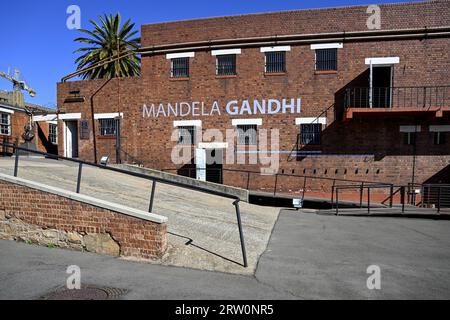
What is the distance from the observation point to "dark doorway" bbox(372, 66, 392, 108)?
14.5 m

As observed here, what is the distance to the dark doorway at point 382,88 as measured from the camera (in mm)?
14516

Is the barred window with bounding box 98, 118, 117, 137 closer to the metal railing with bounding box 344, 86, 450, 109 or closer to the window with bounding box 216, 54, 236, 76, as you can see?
the window with bounding box 216, 54, 236, 76

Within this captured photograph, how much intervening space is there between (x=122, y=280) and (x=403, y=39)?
627 inches

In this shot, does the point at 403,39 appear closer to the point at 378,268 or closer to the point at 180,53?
the point at 180,53

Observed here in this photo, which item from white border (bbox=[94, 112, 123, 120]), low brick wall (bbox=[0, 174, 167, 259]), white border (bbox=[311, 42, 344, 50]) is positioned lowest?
low brick wall (bbox=[0, 174, 167, 259])

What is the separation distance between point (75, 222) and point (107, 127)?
13266mm

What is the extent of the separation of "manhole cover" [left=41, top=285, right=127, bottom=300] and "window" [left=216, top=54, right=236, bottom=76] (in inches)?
544

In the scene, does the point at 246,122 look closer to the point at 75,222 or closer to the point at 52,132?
the point at 75,222

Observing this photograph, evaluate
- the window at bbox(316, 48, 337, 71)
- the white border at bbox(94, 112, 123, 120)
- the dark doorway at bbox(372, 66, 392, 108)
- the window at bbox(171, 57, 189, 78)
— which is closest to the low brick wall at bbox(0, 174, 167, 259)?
the white border at bbox(94, 112, 123, 120)

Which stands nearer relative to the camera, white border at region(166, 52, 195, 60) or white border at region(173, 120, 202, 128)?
white border at region(173, 120, 202, 128)

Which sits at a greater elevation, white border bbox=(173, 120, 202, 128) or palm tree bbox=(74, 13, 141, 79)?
palm tree bbox=(74, 13, 141, 79)
